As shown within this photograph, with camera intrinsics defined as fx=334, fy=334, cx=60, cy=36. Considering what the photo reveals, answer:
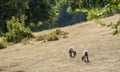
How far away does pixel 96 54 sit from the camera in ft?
60.7

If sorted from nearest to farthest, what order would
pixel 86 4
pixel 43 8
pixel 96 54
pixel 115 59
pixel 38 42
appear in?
pixel 86 4
pixel 115 59
pixel 96 54
pixel 38 42
pixel 43 8

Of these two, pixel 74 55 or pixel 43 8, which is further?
pixel 43 8

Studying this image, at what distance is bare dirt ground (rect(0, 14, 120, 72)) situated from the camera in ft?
52.9

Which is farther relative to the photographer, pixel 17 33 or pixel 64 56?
pixel 17 33

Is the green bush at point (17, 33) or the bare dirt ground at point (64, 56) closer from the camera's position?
the bare dirt ground at point (64, 56)

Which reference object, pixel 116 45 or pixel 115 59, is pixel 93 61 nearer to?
pixel 115 59

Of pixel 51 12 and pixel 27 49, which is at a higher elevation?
pixel 51 12

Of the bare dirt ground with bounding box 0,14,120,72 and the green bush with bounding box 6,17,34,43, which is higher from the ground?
the green bush with bounding box 6,17,34,43

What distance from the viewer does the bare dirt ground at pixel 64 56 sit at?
16.1 metres

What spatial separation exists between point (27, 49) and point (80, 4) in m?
17.9

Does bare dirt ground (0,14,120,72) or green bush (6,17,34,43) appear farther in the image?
green bush (6,17,34,43)

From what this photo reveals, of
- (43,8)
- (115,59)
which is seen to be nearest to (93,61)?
(115,59)

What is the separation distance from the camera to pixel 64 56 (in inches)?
764

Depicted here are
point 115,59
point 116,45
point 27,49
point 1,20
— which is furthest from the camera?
point 27,49
